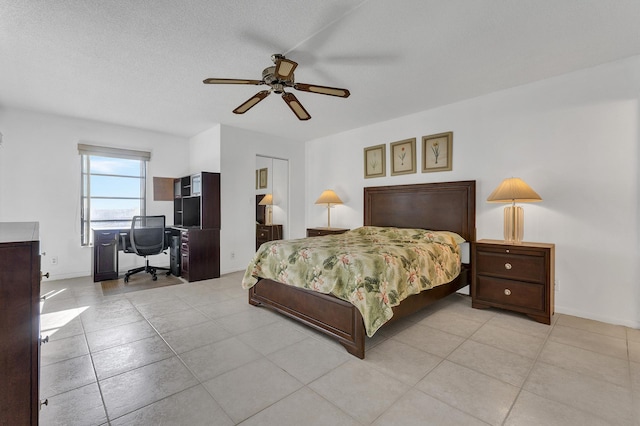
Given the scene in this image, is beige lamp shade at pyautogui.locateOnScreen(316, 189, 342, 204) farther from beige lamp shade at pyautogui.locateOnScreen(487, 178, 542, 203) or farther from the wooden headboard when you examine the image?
beige lamp shade at pyautogui.locateOnScreen(487, 178, 542, 203)

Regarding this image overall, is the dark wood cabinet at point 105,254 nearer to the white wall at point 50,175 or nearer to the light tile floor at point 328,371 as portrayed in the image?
the white wall at point 50,175

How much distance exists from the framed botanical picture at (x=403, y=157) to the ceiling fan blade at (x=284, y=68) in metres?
2.57

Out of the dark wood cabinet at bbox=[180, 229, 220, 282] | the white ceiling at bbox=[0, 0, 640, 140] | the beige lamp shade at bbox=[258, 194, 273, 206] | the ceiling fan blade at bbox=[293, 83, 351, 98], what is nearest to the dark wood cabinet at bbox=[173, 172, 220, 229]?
the dark wood cabinet at bbox=[180, 229, 220, 282]

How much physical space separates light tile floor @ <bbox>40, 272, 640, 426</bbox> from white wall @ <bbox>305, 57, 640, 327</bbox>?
0.42m

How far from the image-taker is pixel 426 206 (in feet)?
13.9

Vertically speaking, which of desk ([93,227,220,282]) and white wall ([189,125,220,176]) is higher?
white wall ([189,125,220,176])

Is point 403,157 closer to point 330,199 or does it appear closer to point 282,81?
point 330,199

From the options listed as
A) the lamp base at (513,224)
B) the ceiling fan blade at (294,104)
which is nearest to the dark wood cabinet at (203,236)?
the ceiling fan blade at (294,104)

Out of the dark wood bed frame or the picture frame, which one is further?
the picture frame

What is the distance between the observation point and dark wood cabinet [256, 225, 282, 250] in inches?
220

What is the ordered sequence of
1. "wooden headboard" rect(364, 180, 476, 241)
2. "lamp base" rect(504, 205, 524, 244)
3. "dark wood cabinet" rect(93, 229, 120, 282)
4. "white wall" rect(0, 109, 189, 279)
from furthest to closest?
1. "dark wood cabinet" rect(93, 229, 120, 282)
2. "white wall" rect(0, 109, 189, 279)
3. "wooden headboard" rect(364, 180, 476, 241)
4. "lamp base" rect(504, 205, 524, 244)

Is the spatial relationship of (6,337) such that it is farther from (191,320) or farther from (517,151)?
(517,151)

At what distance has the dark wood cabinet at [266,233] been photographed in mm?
5586

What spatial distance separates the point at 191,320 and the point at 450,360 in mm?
2455
